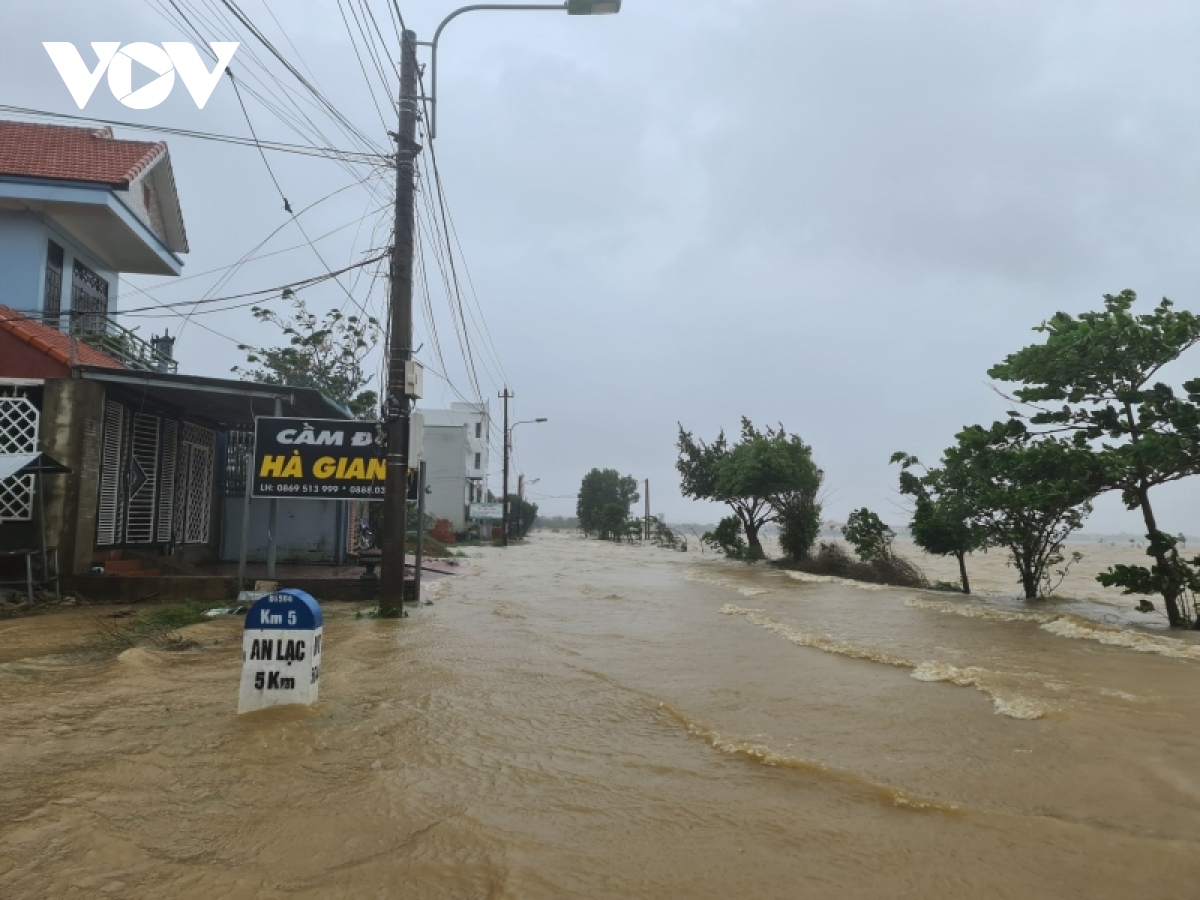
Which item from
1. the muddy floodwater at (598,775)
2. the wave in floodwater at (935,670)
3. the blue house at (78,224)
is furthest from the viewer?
the blue house at (78,224)

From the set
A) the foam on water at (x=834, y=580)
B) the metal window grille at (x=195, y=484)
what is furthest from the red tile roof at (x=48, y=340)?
the foam on water at (x=834, y=580)

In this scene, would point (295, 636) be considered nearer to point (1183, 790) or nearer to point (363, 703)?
point (363, 703)

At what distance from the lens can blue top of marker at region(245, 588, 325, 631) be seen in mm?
5594

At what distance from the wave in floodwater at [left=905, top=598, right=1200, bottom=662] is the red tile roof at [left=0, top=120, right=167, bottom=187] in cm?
1841

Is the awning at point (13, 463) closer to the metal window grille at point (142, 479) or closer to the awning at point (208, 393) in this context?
the awning at point (208, 393)

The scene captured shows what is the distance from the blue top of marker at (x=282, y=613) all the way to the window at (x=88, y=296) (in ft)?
46.0

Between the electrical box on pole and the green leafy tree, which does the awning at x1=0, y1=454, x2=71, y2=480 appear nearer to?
the electrical box on pole

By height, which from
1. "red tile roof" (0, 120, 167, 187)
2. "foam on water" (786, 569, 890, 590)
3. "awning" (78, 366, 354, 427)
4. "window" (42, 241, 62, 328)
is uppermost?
"red tile roof" (0, 120, 167, 187)

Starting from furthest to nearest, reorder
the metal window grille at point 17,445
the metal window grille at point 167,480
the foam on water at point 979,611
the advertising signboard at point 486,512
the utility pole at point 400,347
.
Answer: the advertising signboard at point 486,512 → the metal window grille at point 167,480 → the foam on water at point 979,611 → the metal window grille at point 17,445 → the utility pole at point 400,347

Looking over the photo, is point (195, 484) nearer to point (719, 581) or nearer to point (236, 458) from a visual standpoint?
point (236, 458)

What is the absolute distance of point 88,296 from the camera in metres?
17.7

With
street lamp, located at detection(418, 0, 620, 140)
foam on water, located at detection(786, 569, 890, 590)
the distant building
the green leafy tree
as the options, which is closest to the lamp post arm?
street lamp, located at detection(418, 0, 620, 140)

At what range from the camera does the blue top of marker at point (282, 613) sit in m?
5.59

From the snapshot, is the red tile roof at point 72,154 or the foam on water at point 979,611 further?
the red tile roof at point 72,154
